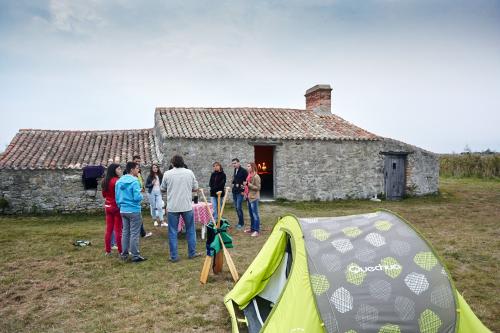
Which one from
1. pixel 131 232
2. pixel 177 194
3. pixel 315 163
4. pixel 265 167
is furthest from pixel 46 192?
pixel 315 163

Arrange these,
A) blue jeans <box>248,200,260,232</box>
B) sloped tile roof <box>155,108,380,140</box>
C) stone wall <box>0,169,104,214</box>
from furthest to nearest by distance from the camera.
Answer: sloped tile roof <box>155,108,380,140</box> < stone wall <box>0,169,104,214</box> < blue jeans <box>248,200,260,232</box>

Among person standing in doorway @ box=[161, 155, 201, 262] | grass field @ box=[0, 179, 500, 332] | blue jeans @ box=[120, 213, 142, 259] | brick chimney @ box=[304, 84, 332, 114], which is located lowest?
grass field @ box=[0, 179, 500, 332]

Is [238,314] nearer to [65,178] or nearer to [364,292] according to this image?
[364,292]

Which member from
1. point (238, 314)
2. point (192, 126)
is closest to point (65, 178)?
point (192, 126)

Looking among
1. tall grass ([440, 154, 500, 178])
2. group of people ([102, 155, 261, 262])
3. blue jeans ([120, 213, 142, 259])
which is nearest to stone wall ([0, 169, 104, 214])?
group of people ([102, 155, 261, 262])

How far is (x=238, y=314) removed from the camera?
4082 mm

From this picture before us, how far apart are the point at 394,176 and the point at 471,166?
36.6 ft

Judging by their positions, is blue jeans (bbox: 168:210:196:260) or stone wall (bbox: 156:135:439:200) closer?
blue jeans (bbox: 168:210:196:260)

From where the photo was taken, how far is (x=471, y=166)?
72.9 feet

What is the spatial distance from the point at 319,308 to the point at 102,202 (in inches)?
423

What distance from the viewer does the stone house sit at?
11562mm

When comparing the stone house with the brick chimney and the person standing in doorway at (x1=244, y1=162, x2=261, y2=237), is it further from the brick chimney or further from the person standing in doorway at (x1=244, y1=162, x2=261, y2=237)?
the person standing in doorway at (x1=244, y1=162, x2=261, y2=237)

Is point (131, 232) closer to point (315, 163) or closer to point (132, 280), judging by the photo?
point (132, 280)

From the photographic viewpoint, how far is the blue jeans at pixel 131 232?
599 centimetres
